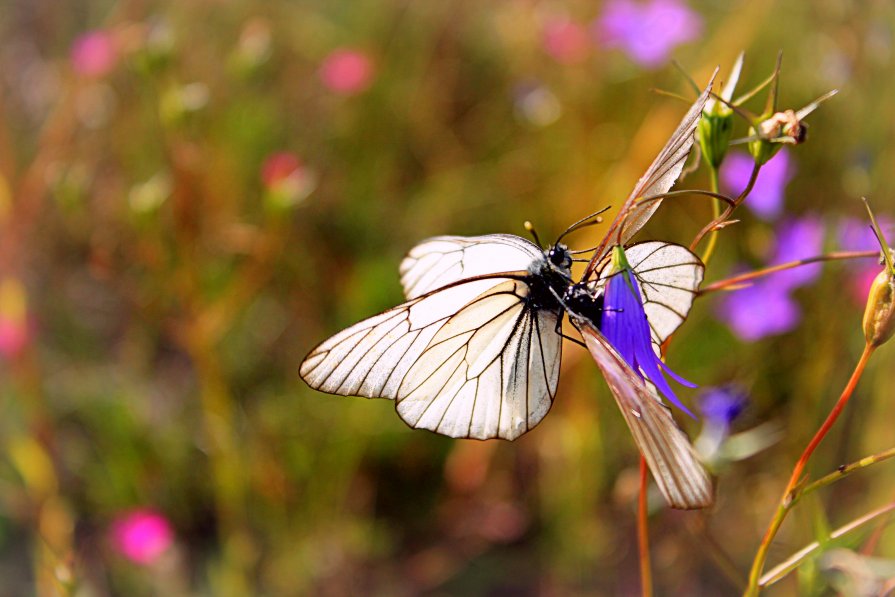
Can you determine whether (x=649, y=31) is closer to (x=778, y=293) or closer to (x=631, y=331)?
(x=778, y=293)

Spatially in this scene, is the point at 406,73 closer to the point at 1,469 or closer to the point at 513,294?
the point at 1,469

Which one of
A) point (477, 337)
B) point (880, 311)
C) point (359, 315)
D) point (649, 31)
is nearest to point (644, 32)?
point (649, 31)

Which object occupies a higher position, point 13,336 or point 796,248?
point 13,336

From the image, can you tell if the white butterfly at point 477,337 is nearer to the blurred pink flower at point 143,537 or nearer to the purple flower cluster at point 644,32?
the blurred pink flower at point 143,537

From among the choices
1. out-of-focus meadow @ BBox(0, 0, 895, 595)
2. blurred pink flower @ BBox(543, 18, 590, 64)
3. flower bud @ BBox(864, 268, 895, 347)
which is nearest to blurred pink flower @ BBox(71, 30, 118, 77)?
out-of-focus meadow @ BBox(0, 0, 895, 595)

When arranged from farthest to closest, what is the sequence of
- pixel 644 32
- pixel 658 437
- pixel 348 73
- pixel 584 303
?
pixel 348 73, pixel 644 32, pixel 584 303, pixel 658 437

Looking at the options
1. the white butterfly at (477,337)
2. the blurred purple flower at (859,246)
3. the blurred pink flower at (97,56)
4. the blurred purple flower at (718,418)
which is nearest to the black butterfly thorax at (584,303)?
the white butterfly at (477,337)
